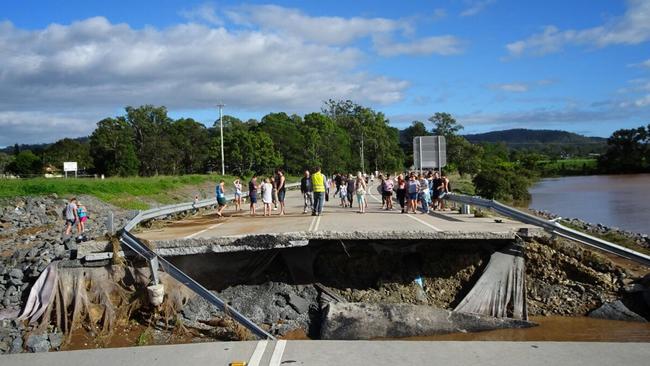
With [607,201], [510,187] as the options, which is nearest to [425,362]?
Answer: [607,201]

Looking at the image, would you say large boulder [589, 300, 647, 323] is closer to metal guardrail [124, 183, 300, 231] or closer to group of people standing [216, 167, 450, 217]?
group of people standing [216, 167, 450, 217]

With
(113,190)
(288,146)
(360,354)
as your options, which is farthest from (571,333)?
(288,146)

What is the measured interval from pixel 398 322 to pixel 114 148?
85425mm

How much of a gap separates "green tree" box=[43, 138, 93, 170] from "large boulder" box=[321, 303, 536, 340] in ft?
301

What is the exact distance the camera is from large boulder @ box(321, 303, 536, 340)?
1114cm

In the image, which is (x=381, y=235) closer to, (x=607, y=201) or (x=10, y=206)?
(x=10, y=206)

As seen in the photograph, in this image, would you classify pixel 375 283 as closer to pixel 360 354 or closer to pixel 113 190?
pixel 360 354

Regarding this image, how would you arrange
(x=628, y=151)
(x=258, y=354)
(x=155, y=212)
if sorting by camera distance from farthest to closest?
1. (x=628, y=151)
2. (x=155, y=212)
3. (x=258, y=354)

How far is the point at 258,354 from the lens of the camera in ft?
24.1

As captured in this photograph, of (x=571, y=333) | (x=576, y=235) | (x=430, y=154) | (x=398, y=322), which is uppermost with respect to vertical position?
(x=430, y=154)

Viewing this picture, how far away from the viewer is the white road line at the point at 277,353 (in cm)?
699

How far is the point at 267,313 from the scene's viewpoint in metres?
12.2

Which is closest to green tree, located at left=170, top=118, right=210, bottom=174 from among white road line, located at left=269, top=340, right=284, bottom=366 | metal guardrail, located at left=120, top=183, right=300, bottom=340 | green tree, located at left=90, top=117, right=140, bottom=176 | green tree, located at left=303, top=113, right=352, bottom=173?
green tree, located at left=90, top=117, right=140, bottom=176

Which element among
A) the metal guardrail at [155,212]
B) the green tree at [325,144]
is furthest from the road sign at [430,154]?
the green tree at [325,144]
